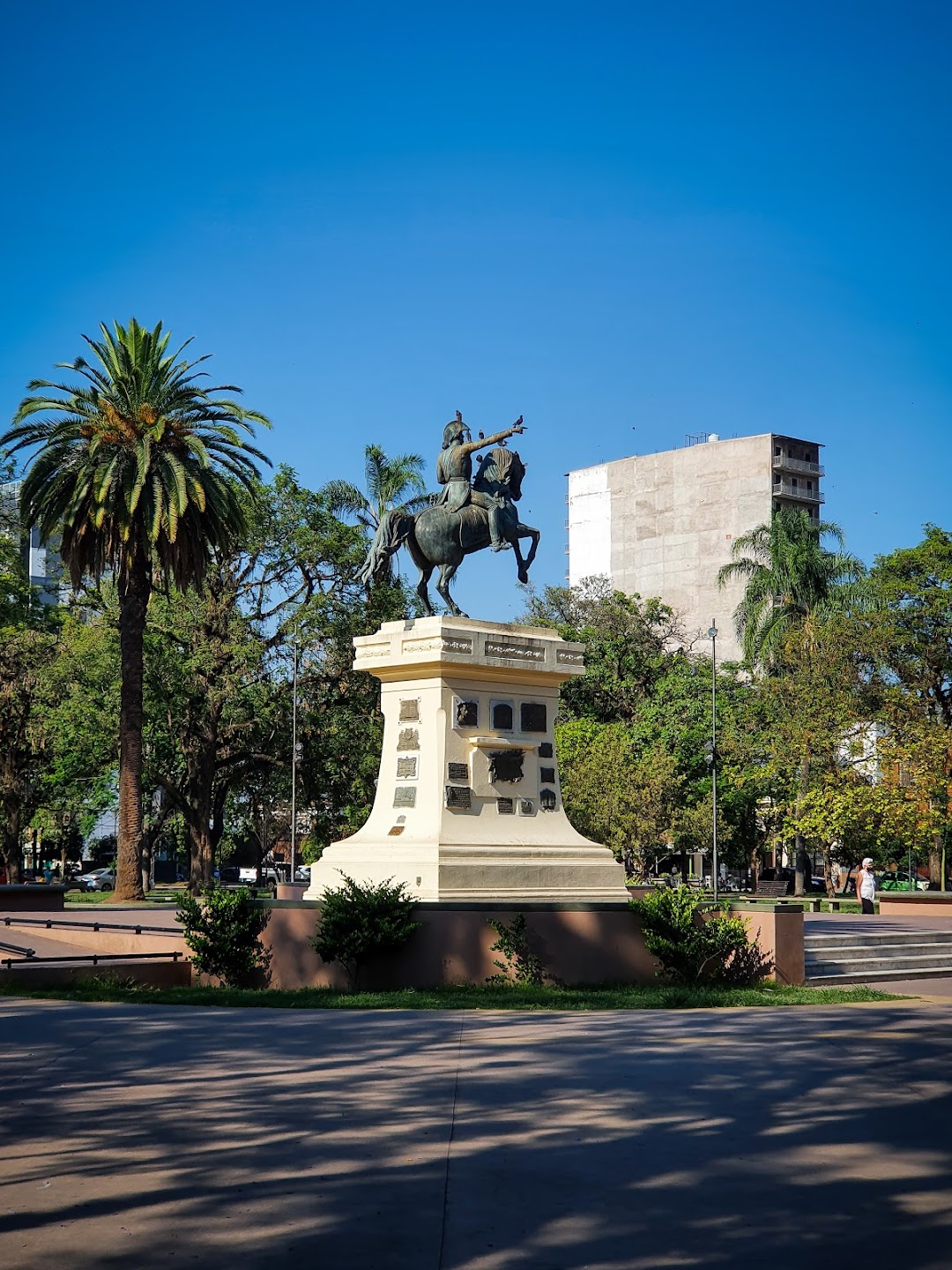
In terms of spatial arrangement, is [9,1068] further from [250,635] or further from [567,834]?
[250,635]

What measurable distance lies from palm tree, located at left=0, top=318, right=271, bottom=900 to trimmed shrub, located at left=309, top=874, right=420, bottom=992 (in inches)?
800

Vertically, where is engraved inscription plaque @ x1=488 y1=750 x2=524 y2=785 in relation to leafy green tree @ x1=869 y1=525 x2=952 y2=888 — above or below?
below

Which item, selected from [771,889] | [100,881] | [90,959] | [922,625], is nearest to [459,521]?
[90,959]

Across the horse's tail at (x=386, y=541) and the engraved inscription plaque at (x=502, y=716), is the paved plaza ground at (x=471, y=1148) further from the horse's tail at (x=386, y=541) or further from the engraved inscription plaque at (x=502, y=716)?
the horse's tail at (x=386, y=541)

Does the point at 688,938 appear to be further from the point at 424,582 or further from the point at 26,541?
the point at 26,541

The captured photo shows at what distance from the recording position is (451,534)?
20391mm

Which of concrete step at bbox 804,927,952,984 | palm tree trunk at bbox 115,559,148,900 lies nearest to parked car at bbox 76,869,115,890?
palm tree trunk at bbox 115,559,148,900

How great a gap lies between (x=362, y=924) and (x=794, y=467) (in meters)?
79.3

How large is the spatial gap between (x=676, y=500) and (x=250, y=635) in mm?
49271

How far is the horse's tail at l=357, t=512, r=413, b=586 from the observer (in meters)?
20.3

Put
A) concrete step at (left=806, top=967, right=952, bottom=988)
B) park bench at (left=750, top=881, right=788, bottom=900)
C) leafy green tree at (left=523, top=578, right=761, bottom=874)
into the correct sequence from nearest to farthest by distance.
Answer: concrete step at (left=806, top=967, right=952, bottom=988) < leafy green tree at (left=523, top=578, right=761, bottom=874) < park bench at (left=750, top=881, right=788, bottom=900)

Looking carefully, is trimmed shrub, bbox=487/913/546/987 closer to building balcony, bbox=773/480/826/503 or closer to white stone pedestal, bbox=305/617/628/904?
white stone pedestal, bbox=305/617/628/904

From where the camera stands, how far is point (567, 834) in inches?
786

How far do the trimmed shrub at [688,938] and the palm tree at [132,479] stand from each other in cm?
2082
